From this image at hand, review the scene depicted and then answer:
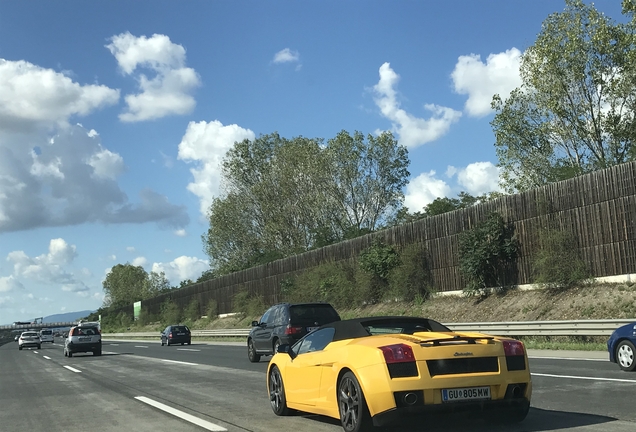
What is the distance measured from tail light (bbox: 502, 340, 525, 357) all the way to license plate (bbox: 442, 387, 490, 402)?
20.0 inches

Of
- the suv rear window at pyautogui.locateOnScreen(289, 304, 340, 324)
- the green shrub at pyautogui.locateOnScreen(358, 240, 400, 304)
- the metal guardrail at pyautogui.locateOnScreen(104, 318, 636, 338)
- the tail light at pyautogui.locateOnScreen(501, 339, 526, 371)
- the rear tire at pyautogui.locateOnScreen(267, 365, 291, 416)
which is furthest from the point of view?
the green shrub at pyautogui.locateOnScreen(358, 240, 400, 304)

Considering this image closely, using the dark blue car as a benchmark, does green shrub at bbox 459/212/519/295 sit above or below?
above

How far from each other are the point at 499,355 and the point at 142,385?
34.3 feet

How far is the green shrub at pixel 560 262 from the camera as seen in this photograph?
1048 inches

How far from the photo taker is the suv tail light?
7.22 meters

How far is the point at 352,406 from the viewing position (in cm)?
768

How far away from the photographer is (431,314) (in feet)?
111

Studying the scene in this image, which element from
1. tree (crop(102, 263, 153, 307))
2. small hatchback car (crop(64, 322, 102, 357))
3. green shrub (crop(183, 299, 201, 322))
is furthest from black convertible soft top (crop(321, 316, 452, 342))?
tree (crop(102, 263, 153, 307))

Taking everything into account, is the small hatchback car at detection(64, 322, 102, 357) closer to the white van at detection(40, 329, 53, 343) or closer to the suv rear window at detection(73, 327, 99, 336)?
the suv rear window at detection(73, 327, 99, 336)

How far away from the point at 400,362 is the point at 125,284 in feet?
594

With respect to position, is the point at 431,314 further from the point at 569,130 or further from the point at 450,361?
the point at 450,361

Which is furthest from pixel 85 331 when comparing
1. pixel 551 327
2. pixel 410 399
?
pixel 410 399

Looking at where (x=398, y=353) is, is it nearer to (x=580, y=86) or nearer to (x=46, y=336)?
(x=580, y=86)

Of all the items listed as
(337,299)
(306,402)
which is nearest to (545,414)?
(306,402)
